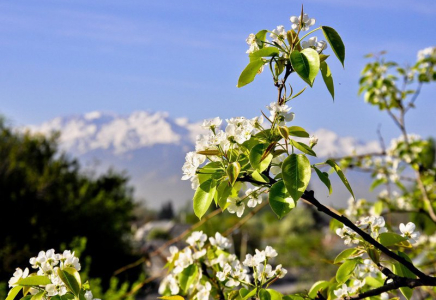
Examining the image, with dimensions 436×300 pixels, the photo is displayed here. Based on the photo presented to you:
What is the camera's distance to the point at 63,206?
15.9 ft

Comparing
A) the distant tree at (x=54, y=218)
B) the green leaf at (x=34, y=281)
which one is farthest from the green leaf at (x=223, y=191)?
the distant tree at (x=54, y=218)

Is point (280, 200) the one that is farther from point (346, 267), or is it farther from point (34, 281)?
point (34, 281)

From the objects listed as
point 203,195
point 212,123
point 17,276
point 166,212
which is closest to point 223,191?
point 203,195

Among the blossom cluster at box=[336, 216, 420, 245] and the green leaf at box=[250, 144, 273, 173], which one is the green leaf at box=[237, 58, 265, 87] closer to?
the green leaf at box=[250, 144, 273, 173]

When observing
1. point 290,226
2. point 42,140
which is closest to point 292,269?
point 290,226

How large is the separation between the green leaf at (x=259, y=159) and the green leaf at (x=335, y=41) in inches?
8.0

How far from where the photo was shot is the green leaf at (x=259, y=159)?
2.39 ft

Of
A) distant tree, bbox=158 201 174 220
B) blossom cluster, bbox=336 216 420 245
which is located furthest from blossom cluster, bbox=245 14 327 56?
distant tree, bbox=158 201 174 220

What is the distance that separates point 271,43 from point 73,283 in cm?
57

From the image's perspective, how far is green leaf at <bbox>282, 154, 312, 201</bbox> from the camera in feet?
2.28

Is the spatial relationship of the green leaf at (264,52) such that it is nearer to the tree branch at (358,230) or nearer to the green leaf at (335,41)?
the green leaf at (335,41)

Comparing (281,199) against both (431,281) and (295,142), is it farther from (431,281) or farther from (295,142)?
(431,281)

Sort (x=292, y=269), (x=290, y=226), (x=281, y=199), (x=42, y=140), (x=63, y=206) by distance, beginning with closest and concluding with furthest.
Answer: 1. (x=281, y=199)
2. (x=63, y=206)
3. (x=42, y=140)
4. (x=292, y=269)
5. (x=290, y=226)

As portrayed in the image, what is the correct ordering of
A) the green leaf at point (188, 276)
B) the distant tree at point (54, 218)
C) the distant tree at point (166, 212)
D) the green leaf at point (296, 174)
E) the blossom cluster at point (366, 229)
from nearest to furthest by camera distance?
the green leaf at point (296, 174) → the blossom cluster at point (366, 229) → the green leaf at point (188, 276) → the distant tree at point (54, 218) → the distant tree at point (166, 212)
